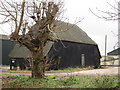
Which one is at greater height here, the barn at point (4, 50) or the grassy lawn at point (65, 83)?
the barn at point (4, 50)

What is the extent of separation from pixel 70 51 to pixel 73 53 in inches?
35.3

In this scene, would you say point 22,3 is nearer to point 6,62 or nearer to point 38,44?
point 38,44

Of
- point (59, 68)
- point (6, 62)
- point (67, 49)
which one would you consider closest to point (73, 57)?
point (67, 49)

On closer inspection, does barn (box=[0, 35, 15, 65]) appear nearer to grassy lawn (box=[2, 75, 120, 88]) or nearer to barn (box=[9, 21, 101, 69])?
barn (box=[9, 21, 101, 69])

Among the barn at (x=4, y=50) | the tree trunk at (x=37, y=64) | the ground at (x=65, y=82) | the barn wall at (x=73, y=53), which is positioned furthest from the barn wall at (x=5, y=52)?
the tree trunk at (x=37, y=64)

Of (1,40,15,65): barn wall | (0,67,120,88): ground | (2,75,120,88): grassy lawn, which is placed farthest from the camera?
(1,40,15,65): barn wall

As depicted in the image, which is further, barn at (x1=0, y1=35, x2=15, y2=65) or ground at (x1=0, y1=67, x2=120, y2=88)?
barn at (x1=0, y1=35, x2=15, y2=65)

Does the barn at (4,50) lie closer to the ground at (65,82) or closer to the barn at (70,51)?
the barn at (70,51)

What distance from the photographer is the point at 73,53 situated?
34.6 meters

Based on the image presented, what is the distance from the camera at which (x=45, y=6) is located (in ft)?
46.8

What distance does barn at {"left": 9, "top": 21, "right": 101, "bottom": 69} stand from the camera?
101 feet

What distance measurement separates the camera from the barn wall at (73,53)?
31212 millimetres

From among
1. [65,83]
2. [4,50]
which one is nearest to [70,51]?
[4,50]

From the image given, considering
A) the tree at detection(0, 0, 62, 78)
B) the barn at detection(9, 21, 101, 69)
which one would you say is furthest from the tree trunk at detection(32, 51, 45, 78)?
the barn at detection(9, 21, 101, 69)
